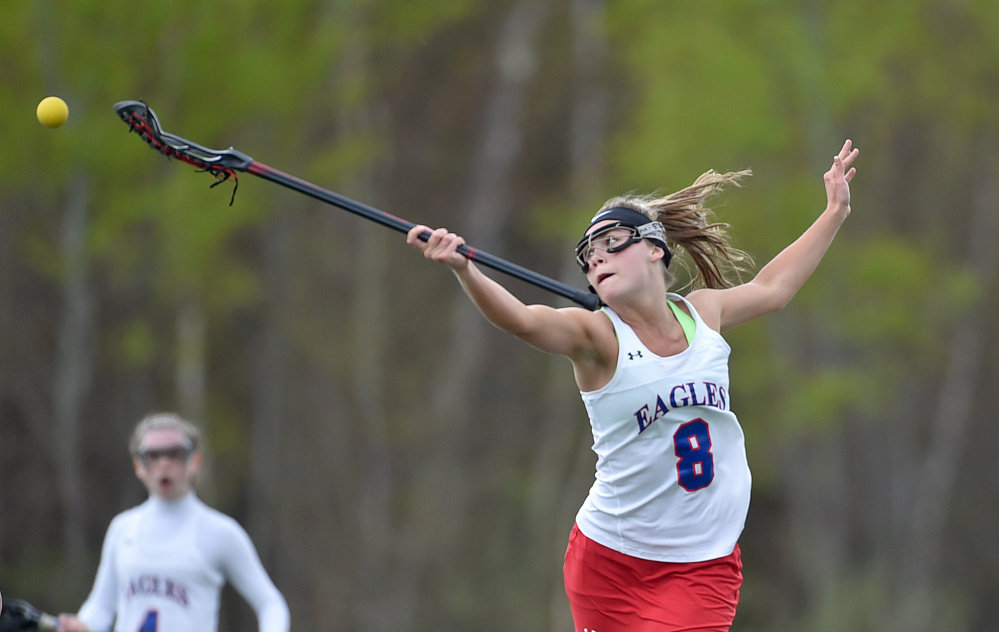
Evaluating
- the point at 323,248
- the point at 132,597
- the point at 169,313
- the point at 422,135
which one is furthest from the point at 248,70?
the point at 132,597

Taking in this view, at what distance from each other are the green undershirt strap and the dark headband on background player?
0.22 m

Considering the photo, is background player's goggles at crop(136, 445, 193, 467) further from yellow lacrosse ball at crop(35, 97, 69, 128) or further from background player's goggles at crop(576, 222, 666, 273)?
background player's goggles at crop(576, 222, 666, 273)

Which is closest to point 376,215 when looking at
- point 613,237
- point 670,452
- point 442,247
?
point 442,247

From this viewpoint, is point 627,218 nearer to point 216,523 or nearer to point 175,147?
point 175,147

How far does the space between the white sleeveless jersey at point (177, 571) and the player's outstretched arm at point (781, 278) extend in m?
2.20

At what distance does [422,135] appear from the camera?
718 inches

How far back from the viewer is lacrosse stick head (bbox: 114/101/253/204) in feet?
14.6

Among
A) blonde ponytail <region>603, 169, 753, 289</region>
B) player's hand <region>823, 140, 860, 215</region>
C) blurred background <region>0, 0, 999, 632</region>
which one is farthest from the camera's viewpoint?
blurred background <region>0, 0, 999, 632</region>

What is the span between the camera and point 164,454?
19.2 ft

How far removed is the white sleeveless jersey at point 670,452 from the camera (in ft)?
14.6

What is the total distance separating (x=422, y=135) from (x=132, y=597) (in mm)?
13014

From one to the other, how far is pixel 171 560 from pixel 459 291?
38.4 ft

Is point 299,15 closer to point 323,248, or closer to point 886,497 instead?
point 323,248

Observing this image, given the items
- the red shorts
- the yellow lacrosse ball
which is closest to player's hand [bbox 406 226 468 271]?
the red shorts
